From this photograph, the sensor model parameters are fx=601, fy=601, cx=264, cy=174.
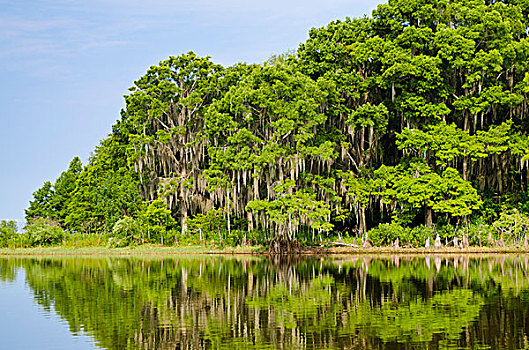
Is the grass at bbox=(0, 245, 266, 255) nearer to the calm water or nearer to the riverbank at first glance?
the riverbank

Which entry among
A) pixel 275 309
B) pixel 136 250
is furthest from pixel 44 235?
pixel 275 309

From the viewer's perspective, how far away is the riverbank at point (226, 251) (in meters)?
40.7

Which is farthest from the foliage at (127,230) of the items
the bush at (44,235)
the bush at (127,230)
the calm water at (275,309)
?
the calm water at (275,309)

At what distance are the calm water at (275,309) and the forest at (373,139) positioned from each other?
12.2 metres

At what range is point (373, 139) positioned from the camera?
4712 cm

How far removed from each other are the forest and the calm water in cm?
1216

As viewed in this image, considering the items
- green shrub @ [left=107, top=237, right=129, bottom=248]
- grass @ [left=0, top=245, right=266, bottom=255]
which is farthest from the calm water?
green shrub @ [left=107, top=237, right=129, bottom=248]

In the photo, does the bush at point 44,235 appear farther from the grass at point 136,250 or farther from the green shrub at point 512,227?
the green shrub at point 512,227

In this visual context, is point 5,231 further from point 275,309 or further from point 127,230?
point 275,309

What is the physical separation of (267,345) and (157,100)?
40.4 meters

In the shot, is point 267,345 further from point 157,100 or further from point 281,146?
point 157,100

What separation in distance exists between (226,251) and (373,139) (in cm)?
1440

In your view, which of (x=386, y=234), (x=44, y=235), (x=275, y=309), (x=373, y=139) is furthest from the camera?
(x=44, y=235)

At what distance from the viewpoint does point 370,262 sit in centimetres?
3475
